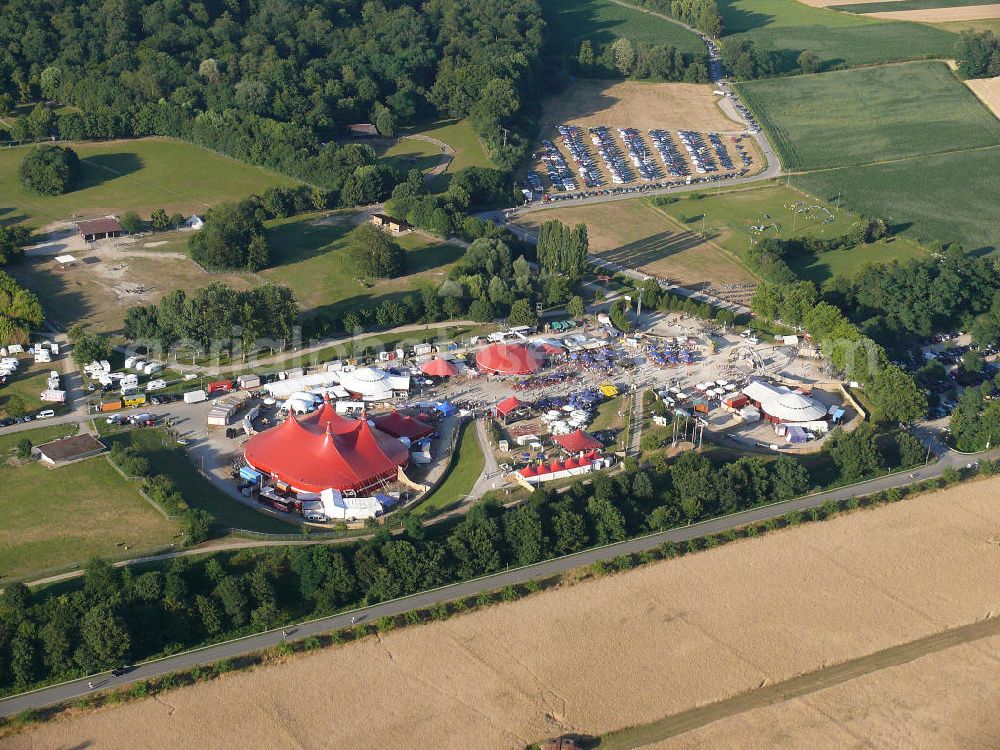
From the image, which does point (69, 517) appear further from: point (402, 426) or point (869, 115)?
point (869, 115)

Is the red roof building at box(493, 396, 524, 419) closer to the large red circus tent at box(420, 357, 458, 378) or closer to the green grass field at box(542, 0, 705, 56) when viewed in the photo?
the large red circus tent at box(420, 357, 458, 378)

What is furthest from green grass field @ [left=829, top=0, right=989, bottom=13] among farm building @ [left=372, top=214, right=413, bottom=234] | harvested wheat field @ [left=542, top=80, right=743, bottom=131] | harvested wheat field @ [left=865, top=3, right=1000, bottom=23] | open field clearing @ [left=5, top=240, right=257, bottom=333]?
open field clearing @ [left=5, top=240, right=257, bottom=333]

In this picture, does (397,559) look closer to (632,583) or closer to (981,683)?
(632,583)


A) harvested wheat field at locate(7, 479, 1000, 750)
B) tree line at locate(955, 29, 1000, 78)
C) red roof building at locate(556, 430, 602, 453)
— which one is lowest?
harvested wheat field at locate(7, 479, 1000, 750)

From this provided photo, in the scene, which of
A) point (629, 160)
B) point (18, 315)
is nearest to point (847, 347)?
point (629, 160)

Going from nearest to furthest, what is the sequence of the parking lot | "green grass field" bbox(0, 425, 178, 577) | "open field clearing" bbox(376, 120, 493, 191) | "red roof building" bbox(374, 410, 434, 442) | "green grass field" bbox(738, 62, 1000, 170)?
"green grass field" bbox(0, 425, 178, 577) → "red roof building" bbox(374, 410, 434, 442) → the parking lot → "open field clearing" bbox(376, 120, 493, 191) → "green grass field" bbox(738, 62, 1000, 170)

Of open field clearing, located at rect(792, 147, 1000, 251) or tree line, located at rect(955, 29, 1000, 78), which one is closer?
open field clearing, located at rect(792, 147, 1000, 251)

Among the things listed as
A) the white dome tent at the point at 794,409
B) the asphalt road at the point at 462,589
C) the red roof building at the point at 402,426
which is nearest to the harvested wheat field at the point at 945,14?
the white dome tent at the point at 794,409

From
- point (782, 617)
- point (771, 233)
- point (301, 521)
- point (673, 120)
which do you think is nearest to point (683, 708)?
point (782, 617)
